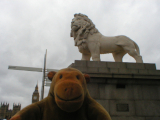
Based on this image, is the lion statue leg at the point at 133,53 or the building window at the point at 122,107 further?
the lion statue leg at the point at 133,53

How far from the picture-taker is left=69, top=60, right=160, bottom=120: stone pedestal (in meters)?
4.82

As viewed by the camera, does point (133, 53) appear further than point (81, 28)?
No

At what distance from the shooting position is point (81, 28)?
6324 millimetres

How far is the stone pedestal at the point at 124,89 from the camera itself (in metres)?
4.82

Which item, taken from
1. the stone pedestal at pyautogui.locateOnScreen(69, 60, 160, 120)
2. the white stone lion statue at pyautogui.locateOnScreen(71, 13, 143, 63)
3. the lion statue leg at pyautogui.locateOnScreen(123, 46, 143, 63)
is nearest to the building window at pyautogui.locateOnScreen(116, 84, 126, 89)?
the stone pedestal at pyautogui.locateOnScreen(69, 60, 160, 120)

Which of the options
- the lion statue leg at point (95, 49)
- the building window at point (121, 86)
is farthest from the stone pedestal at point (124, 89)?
the lion statue leg at point (95, 49)

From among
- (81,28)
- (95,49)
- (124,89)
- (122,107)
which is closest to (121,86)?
(124,89)

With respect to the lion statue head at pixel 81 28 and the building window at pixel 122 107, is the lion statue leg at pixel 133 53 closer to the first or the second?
the lion statue head at pixel 81 28

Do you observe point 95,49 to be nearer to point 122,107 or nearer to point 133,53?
point 133,53

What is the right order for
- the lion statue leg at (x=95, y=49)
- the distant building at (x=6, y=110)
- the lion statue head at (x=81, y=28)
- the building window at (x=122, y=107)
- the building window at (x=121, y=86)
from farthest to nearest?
1. the distant building at (x=6, y=110)
2. the lion statue head at (x=81, y=28)
3. the lion statue leg at (x=95, y=49)
4. the building window at (x=121, y=86)
5. the building window at (x=122, y=107)

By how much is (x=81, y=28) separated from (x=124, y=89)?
321 centimetres

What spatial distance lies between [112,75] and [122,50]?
181 cm

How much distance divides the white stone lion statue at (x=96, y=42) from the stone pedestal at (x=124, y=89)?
0.78 m

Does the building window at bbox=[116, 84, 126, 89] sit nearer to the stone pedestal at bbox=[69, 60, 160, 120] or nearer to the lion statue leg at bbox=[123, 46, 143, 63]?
the stone pedestal at bbox=[69, 60, 160, 120]
